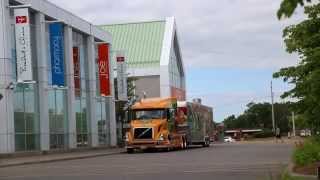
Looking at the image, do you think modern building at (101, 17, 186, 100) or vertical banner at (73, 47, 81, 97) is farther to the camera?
modern building at (101, 17, 186, 100)

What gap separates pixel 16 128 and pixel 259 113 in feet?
414

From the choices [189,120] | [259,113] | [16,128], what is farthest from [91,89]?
[259,113]

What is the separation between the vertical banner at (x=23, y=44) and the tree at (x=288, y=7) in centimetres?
3476

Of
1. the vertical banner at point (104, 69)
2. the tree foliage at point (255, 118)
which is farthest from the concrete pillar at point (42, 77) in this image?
the tree foliage at point (255, 118)

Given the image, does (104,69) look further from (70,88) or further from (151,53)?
(151,53)

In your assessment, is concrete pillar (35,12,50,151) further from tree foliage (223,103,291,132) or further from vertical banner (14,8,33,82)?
tree foliage (223,103,291,132)

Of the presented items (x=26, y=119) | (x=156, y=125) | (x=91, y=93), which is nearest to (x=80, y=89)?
(x=91, y=93)

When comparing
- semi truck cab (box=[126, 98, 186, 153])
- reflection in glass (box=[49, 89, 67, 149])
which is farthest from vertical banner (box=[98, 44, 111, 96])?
semi truck cab (box=[126, 98, 186, 153])

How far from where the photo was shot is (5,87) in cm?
4088

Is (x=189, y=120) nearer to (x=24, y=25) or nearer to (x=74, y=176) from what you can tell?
(x=24, y=25)

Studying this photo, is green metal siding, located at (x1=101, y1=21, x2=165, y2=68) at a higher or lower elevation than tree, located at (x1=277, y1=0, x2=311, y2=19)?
higher

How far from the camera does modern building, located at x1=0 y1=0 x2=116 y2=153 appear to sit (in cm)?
4109

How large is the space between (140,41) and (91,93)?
3156cm

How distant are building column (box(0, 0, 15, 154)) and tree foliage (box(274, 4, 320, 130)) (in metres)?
21.1
